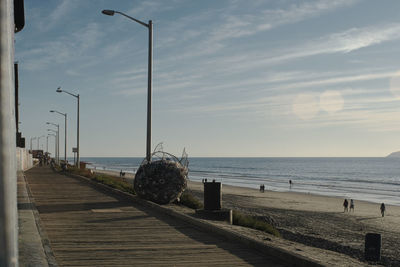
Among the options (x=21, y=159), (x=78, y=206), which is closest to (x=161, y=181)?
(x=78, y=206)

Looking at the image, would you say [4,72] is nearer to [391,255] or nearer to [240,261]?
[240,261]

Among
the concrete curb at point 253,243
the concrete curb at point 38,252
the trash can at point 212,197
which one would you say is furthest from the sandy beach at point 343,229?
the concrete curb at point 38,252

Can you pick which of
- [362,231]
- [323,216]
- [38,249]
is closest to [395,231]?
[362,231]

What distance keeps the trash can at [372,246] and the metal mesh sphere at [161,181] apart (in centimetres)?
643

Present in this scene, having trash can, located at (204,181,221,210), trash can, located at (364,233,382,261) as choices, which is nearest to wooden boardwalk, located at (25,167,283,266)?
trash can, located at (204,181,221,210)

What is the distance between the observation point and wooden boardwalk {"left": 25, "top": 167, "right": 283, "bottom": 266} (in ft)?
23.4

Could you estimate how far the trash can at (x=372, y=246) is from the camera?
11.4 m

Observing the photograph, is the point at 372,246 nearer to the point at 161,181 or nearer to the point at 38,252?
the point at 161,181

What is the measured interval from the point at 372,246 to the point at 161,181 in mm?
6929

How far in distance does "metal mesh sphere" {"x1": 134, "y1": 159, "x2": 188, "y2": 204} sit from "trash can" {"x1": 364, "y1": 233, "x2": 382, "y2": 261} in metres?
6.43

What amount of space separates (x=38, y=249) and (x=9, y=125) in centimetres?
663

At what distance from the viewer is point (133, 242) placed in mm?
8758

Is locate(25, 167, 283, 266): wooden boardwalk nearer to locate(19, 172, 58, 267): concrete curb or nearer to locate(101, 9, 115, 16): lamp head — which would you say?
locate(19, 172, 58, 267): concrete curb

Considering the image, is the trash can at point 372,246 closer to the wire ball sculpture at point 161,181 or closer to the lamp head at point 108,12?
the wire ball sculpture at point 161,181
